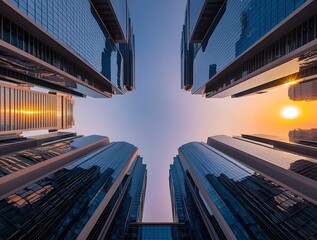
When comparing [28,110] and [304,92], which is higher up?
[304,92]

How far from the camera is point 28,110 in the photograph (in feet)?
452

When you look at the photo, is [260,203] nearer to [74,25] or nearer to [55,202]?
[55,202]

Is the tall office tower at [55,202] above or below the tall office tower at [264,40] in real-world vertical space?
below

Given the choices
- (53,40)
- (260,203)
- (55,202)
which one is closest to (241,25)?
(260,203)

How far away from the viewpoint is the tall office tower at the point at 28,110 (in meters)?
114

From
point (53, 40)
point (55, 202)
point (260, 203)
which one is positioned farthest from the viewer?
point (53, 40)

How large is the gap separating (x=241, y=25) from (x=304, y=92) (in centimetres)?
12642

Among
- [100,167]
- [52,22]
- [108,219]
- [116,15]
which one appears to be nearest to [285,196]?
[108,219]

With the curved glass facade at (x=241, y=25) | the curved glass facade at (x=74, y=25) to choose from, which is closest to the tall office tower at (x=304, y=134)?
the curved glass facade at (x=241, y=25)

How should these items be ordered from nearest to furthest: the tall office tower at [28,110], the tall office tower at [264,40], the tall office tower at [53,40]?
the tall office tower at [53,40] → the tall office tower at [264,40] → the tall office tower at [28,110]

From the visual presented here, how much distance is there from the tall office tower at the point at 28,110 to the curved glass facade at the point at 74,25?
59993mm

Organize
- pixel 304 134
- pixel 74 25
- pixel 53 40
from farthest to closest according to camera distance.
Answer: pixel 304 134 → pixel 74 25 → pixel 53 40

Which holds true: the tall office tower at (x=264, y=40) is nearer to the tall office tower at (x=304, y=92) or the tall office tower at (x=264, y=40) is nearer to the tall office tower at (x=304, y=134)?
the tall office tower at (x=304, y=92)

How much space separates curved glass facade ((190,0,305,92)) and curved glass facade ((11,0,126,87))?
50.6m
